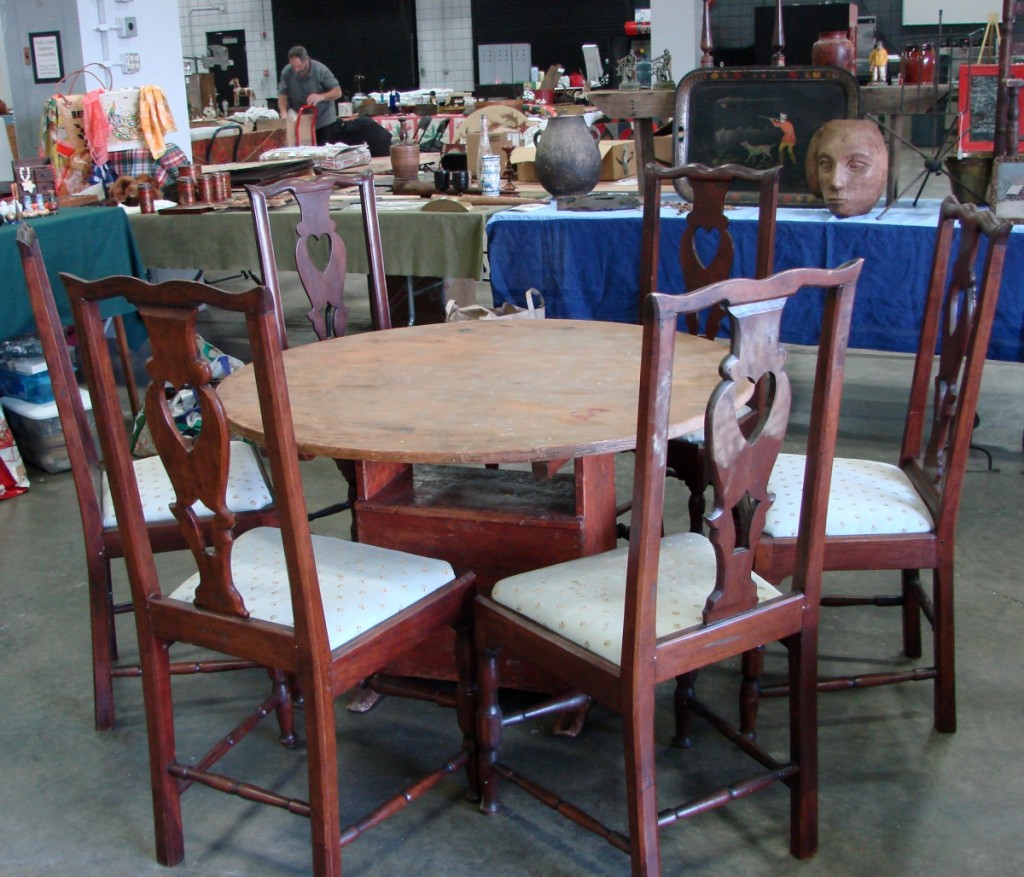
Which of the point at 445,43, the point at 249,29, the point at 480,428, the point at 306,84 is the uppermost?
the point at 249,29

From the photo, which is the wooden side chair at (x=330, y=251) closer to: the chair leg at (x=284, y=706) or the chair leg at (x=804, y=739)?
the chair leg at (x=284, y=706)

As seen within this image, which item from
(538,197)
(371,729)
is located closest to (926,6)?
(538,197)

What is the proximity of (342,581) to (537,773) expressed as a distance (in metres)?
0.60

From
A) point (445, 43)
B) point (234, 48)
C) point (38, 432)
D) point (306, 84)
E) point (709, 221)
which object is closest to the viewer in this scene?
point (709, 221)

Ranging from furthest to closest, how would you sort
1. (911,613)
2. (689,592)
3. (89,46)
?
(89,46), (911,613), (689,592)

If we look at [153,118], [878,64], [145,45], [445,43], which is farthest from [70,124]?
[445,43]

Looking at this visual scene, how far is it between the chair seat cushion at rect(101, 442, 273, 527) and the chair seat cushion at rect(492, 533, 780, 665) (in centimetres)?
69

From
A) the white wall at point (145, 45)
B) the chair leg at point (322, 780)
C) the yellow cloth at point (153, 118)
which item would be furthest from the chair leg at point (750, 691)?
the white wall at point (145, 45)

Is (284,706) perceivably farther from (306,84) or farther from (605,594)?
(306,84)

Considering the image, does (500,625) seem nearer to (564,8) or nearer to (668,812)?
(668,812)

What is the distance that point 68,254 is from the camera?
4188mm

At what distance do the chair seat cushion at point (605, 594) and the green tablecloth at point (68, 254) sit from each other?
243 cm

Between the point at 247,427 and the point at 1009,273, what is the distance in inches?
99.5

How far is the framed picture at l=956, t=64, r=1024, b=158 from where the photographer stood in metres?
3.61
